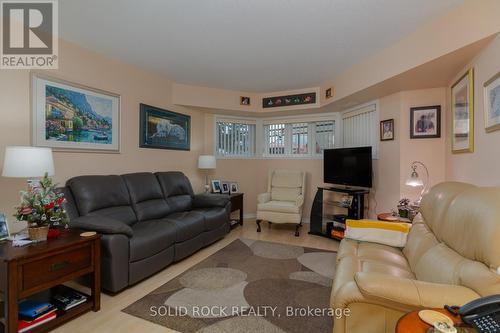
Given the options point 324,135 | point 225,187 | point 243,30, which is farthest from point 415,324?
point 324,135

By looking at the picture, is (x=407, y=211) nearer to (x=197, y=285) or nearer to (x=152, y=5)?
(x=197, y=285)

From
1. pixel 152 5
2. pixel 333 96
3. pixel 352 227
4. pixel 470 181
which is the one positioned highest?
pixel 152 5

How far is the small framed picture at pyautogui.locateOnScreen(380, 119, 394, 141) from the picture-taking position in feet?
10.7

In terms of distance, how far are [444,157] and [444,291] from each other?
8.12 feet

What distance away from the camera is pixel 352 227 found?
2314mm

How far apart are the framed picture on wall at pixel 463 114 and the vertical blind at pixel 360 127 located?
3.65 feet

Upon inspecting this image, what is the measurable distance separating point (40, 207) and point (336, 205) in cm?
363

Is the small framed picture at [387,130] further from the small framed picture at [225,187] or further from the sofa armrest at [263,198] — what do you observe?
the small framed picture at [225,187]

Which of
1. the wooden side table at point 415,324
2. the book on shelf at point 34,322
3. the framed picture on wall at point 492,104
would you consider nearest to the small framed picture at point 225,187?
the book on shelf at point 34,322

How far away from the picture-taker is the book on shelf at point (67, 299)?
1799 millimetres

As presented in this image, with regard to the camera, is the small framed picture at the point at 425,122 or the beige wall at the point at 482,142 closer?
the beige wall at the point at 482,142

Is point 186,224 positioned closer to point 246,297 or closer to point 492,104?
point 246,297

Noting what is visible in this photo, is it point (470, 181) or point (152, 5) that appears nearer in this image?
point (152, 5)

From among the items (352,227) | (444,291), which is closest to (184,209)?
(352,227)
